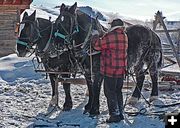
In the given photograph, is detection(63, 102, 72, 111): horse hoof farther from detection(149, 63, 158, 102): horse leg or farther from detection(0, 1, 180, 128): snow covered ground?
detection(149, 63, 158, 102): horse leg

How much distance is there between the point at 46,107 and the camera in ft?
25.6

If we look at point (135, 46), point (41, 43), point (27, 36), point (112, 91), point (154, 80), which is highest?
point (27, 36)

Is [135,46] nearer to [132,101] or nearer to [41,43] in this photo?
[132,101]

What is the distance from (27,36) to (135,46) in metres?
2.20

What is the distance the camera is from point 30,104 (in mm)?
8016

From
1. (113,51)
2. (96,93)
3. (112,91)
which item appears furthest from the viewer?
(96,93)

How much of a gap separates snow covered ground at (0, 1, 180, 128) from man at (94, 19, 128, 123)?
0.34 metres

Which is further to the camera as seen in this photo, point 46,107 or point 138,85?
point 138,85

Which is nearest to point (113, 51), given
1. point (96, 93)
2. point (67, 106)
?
point (96, 93)

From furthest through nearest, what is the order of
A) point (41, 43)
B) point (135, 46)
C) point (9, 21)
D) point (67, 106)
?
point (9, 21)
point (135, 46)
point (67, 106)
point (41, 43)

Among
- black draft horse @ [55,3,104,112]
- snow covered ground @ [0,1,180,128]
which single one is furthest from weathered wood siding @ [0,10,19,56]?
black draft horse @ [55,3,104,112]

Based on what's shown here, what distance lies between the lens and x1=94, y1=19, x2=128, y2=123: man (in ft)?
20.2

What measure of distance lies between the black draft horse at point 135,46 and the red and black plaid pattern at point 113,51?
2.27ft

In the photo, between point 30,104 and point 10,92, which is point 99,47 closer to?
point 30,104
